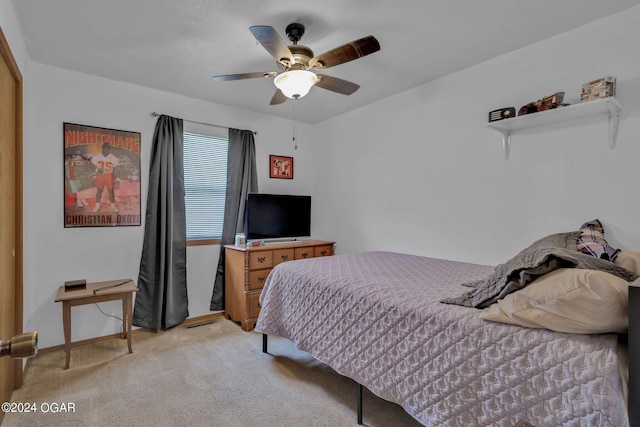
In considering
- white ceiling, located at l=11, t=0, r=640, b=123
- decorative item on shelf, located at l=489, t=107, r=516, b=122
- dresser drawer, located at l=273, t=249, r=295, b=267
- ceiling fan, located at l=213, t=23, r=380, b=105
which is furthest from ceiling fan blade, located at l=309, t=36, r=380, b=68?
dresser drawer, located at l=273, t=249, r=295, b=267

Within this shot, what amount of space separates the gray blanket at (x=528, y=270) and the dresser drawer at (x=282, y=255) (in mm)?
2259

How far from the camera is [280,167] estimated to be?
433 centimetres

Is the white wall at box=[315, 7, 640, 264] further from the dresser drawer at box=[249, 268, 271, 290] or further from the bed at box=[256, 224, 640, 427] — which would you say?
the dresser drawer at box=[249, 268, 271, 290]

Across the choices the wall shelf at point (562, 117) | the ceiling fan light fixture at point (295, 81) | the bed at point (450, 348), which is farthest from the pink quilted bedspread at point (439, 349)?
the ceiling fan light fixture at point (295, 81)

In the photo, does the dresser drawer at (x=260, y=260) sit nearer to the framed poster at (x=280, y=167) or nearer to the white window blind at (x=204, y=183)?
the white window blind at (x=204, y=183)

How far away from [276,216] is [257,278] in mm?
882

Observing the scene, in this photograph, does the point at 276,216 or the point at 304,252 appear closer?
the point at 304,252

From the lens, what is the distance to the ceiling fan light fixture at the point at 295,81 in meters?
2.10

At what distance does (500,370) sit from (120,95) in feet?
12.3

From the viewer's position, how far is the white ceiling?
1.98 metres

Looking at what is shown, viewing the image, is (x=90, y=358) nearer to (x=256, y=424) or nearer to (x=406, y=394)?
(x=256, y=424)

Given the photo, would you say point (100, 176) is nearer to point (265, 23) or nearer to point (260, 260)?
point (260, 260)

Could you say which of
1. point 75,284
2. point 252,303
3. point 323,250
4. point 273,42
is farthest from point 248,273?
point 273,42

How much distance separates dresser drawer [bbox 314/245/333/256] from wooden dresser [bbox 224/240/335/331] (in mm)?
172
